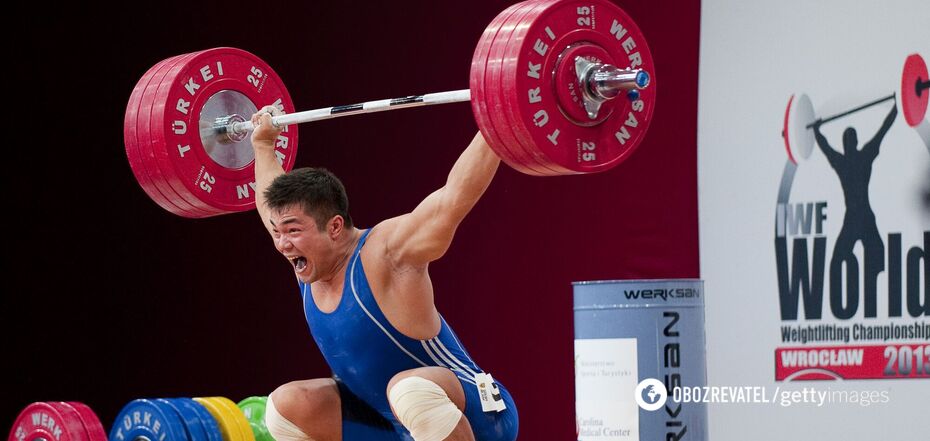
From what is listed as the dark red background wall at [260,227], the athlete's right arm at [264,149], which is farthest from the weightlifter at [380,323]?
the dark red background wall at [260,227]

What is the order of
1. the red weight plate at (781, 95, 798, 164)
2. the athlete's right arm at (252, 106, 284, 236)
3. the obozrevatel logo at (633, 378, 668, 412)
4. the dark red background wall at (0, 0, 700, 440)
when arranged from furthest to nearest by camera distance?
1. the dark red background wall at (0, 0, 700, 440)
2. the red weight plate at (781, 95, 798, 164)
3. the obozrevatel logo at (633, 378, 668, 412)
4. the athlete's right arm at (252, 106, 284, 236)

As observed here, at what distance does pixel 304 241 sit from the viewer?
3453mm

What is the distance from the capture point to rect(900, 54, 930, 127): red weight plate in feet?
15.1

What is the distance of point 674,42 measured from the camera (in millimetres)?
5371

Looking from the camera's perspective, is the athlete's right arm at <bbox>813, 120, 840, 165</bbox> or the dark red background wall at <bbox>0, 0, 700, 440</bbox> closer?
the athlete's right arm at <bbox>813, 120, 840, 165</bbox>

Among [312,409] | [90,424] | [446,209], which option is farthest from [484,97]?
[90,424]

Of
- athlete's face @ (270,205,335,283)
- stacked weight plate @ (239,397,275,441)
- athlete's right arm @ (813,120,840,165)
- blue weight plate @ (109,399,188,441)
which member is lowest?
stacked weight plate @ (239,397,275,441)

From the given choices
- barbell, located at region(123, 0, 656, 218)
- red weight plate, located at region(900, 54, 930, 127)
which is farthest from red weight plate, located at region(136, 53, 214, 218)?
red weight plate, located at region(900, 54, 930, 127)

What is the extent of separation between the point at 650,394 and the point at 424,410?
118cm

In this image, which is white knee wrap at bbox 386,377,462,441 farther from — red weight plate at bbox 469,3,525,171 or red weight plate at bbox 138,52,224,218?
red weight plate at bbox 138,52,224,218

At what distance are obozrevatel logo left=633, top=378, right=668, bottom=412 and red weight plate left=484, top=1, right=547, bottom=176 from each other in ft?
3.79

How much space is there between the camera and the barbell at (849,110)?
15.1ft

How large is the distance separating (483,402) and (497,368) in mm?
2703

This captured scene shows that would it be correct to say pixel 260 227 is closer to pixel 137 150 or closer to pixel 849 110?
pixel 137 150
